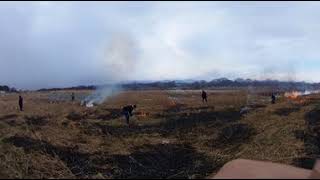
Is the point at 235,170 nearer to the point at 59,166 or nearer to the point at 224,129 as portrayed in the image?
the point at 59,166

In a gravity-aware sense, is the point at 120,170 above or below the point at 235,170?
below

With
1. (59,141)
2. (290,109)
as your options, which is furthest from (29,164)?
(290,109)

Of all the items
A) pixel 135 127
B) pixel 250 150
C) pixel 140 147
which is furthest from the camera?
pixel 135 127

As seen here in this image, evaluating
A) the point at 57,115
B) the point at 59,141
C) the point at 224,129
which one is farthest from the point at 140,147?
the point at 57,115

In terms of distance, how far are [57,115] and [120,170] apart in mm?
18856

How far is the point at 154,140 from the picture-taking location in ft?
114

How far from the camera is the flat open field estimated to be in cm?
2577

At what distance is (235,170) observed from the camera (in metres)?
15.4

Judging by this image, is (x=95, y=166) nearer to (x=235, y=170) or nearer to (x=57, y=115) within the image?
(x=235, y=170)

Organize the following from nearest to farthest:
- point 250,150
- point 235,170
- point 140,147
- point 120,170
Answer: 1. point 235,170
2. point 120,170
3. point 250,150
4. point 140,147

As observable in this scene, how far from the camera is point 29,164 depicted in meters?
23.1

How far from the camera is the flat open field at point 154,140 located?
25766mm

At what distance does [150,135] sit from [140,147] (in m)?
5.53

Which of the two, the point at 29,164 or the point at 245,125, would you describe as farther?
the point at 245,125
